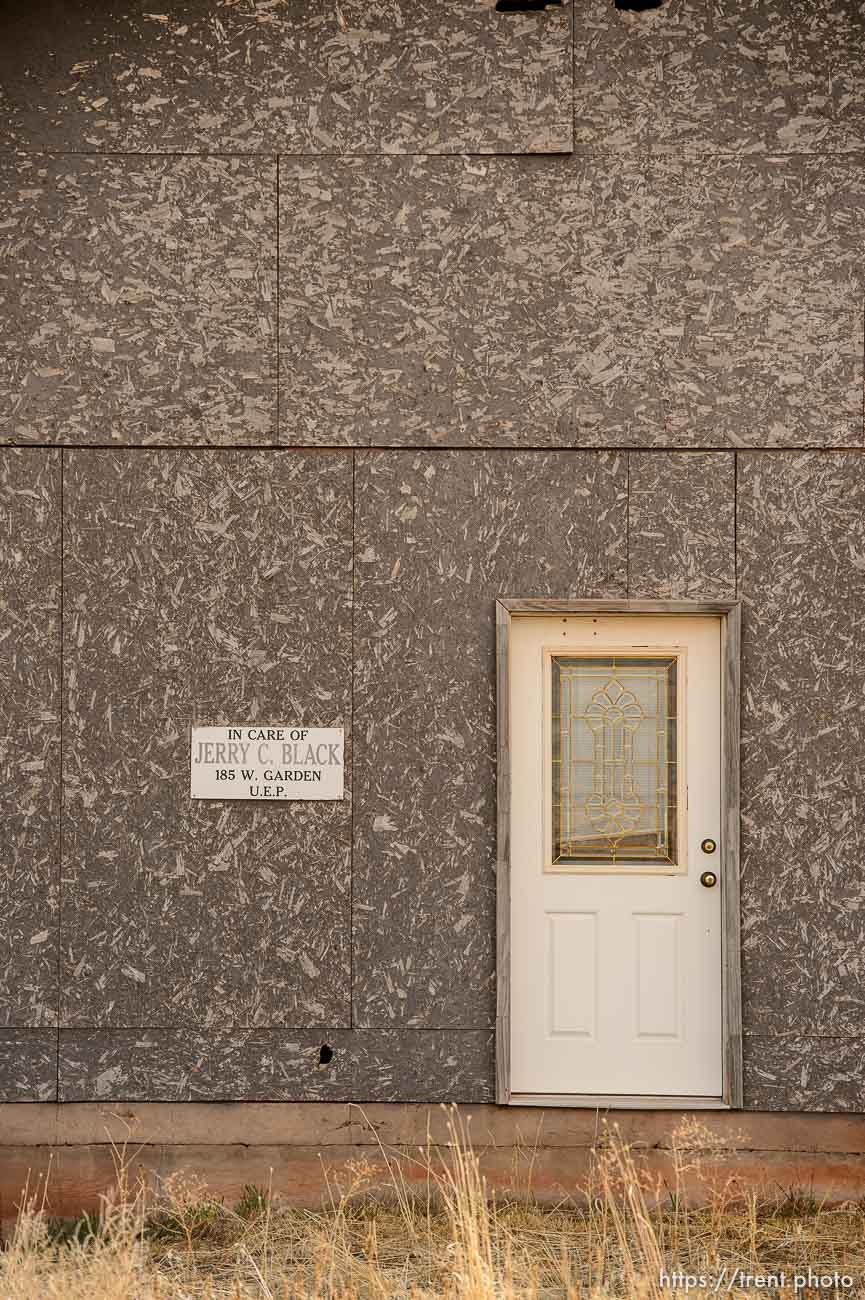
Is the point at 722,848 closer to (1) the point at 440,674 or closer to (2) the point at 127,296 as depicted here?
(1) the point at 440,674

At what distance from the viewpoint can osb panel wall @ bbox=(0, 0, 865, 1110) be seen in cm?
496

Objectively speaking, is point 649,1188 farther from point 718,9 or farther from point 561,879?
point 718,9

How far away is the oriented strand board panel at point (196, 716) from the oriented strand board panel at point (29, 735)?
0.22ft

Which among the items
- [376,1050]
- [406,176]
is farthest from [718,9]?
[376,1050]

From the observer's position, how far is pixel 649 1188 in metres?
4.75

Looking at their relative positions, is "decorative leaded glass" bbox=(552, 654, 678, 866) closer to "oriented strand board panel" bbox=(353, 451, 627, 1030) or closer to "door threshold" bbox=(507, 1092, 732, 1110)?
"oriented strand board panel" bbox=(353, 451, 627, 1030)

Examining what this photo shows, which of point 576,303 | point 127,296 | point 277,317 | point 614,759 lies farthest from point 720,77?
point 614,759

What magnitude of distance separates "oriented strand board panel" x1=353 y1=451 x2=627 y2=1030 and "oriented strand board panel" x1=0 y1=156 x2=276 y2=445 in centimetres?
77

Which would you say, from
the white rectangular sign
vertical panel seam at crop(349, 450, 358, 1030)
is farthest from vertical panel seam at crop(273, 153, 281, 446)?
the white rectangular sign

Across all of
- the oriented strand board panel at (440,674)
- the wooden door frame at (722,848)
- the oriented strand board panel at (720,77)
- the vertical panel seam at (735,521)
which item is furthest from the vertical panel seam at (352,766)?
the oriented strand board panel at (720,77)

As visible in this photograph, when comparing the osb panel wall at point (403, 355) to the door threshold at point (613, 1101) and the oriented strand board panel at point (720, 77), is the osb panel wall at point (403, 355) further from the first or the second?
the door threshold at point (613, 1101)

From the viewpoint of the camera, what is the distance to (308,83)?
197 inches

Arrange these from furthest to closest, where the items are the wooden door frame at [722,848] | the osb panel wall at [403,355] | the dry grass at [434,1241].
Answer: the osb panel wall at [403,355]
the wooden door frame at [722,848]
the dry grass at [434,1241]

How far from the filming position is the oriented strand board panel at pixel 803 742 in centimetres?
A: 488
